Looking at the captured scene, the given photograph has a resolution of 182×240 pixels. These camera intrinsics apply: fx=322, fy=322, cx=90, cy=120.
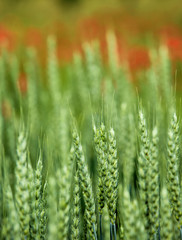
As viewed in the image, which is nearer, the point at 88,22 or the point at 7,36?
the point at 7,36

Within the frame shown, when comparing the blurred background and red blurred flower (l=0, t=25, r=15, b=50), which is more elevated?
the blurred background

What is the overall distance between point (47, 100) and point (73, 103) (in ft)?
0.99

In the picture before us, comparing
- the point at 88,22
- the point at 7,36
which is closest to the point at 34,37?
the point at 7,36

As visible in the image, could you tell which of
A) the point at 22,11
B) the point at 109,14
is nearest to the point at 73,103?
the point at 109,14

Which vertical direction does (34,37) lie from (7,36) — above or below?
above

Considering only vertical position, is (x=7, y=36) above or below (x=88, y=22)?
below

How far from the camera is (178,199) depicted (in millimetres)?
923

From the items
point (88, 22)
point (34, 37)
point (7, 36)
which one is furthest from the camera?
point (88, 22)

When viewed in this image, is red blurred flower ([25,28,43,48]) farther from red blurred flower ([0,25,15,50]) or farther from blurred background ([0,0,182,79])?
red blurred flower ([0,25,15,50])

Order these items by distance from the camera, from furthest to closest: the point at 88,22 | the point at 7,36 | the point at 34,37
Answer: the point at 88,22 → the point at 34,37 → the point at 7,36

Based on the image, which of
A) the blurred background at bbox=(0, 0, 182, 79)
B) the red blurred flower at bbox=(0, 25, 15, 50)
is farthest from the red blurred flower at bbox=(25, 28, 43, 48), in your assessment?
the red blurred flower at bbox=(0, 25, 15, 50)

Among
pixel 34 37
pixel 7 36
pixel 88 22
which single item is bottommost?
pixel 7 36

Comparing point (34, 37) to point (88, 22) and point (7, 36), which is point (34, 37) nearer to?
point (7, 36)

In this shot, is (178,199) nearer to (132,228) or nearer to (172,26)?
(132,228)
